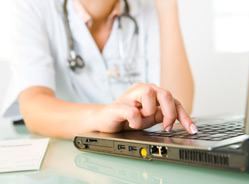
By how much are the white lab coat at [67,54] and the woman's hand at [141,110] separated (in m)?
0.43

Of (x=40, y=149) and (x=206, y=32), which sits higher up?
(x=206, y=32)

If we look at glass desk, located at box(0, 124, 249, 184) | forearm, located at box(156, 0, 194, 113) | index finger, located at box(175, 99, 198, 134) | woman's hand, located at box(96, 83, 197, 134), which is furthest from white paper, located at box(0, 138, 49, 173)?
forearm, located at box(156, 0, 194, 113)

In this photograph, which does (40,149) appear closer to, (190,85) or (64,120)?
(64,120)

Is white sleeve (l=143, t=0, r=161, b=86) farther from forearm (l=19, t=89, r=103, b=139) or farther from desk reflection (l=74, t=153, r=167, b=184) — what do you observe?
desk reflection (l=74, t=153, r=167, b=184)

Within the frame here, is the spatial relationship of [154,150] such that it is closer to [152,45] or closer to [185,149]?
[185,149]

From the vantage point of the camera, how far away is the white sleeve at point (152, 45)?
1219 mm

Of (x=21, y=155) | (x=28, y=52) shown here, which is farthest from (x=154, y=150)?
(x=28, y=52)

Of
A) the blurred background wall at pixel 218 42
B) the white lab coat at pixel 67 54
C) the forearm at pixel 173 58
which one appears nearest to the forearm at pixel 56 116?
the white lab coat at pixel 67 54

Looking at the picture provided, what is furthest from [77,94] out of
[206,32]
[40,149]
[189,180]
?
[206,32]

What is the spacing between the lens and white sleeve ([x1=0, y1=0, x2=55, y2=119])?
886 mm

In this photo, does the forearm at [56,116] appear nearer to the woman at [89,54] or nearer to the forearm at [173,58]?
the woman at [89,54]

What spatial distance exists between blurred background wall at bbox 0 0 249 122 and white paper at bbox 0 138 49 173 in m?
1.55

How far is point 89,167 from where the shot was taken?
44 cm

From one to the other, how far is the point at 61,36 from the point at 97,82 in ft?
0.68
